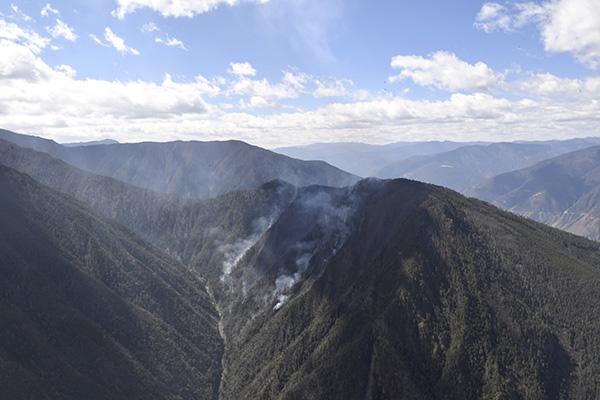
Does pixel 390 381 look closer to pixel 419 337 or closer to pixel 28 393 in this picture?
pixel 419 337

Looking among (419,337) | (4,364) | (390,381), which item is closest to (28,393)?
(4,364)

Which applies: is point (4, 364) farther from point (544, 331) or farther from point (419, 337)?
point (544, 331)

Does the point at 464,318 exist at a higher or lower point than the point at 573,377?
higher

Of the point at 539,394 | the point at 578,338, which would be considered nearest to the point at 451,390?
the point at 539,394

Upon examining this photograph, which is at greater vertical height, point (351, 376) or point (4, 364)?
point (4, 364)

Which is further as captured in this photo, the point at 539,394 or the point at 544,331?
the point at 544,331

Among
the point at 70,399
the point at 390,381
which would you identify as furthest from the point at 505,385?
the point at 70,399

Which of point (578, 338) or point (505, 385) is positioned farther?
point (578, 338)
